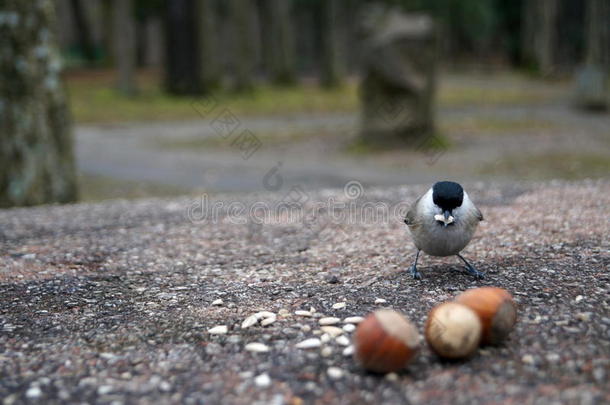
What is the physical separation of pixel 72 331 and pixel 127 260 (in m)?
1.35

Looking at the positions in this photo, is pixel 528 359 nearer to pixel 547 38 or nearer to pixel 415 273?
pixel 415 273

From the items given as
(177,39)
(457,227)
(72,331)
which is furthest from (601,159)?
(177,39)

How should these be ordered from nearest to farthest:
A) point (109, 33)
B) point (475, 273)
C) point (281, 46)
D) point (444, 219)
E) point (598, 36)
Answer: point (444, 219) → point (475, 273) → point (598, 36) → point (281, 46) → point (109, 33)

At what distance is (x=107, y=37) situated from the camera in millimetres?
32656

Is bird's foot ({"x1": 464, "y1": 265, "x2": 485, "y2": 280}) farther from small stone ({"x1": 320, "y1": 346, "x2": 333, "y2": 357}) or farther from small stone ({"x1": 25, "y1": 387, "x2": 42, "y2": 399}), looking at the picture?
small stone ({"x1": 25, "y1": 387, "x2": 42, "y2": 399})

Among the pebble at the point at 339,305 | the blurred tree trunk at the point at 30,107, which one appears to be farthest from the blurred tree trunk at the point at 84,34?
the pebble at the point at 339,305

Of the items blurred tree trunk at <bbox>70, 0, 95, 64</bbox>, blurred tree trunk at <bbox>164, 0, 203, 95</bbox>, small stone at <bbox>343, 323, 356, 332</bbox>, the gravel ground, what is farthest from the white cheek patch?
blurred tree trunk at <bbox>70, 0, 95, 64</bbox>

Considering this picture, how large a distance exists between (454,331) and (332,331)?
69 centimetres

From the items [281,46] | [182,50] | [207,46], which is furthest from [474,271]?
[281,46]

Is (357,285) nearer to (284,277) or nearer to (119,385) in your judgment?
(284,277)

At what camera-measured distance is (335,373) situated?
2951 mm

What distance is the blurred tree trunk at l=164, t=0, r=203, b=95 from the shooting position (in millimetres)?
21766

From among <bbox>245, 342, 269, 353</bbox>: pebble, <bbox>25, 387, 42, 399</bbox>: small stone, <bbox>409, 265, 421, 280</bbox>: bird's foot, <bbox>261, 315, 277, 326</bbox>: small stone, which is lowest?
<bbox>25, 387, 42, 399</bbox>: small stone

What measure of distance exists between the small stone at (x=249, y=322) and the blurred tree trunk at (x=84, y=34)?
3583 cm
